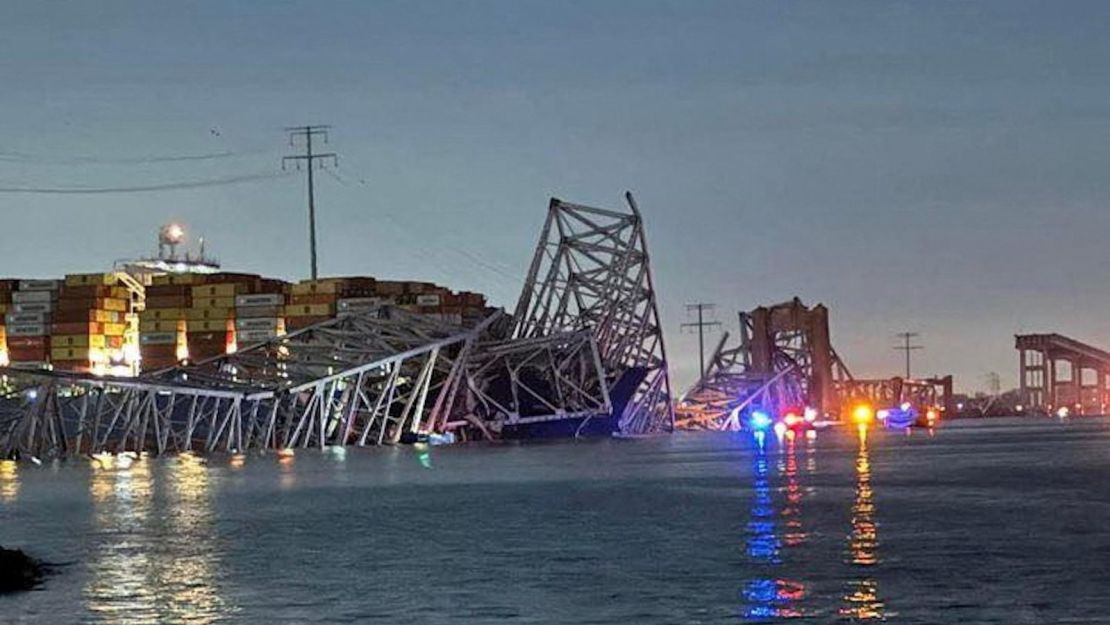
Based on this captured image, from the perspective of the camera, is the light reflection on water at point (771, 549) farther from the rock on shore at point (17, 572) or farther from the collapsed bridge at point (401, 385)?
the collapsed bridge at point (401, 385)

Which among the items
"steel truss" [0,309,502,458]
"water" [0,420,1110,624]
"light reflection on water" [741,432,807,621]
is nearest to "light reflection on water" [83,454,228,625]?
"water" [0,420,1110,624]

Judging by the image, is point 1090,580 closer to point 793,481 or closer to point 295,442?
point 793,481

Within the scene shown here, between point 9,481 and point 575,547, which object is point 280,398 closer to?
point 9,481

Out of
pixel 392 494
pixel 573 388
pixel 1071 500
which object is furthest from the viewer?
pixel 573 388

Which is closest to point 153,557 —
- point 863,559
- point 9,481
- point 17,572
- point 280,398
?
point 17,572

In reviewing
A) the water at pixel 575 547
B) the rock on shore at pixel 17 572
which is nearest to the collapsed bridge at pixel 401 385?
the water at pixel 575 547

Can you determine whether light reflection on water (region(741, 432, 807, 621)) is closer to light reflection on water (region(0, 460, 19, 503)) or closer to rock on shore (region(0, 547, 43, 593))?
rock on shore (region(0, 547, 43, 593))

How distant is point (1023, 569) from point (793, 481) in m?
38.4

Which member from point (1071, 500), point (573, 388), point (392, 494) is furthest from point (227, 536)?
point (573, 388)

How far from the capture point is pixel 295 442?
13975 cm

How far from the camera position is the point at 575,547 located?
4131 cm

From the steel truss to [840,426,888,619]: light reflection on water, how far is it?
6786 centimetres

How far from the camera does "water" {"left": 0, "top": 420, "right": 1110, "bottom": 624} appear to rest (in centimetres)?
2970

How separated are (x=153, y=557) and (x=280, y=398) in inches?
3448
